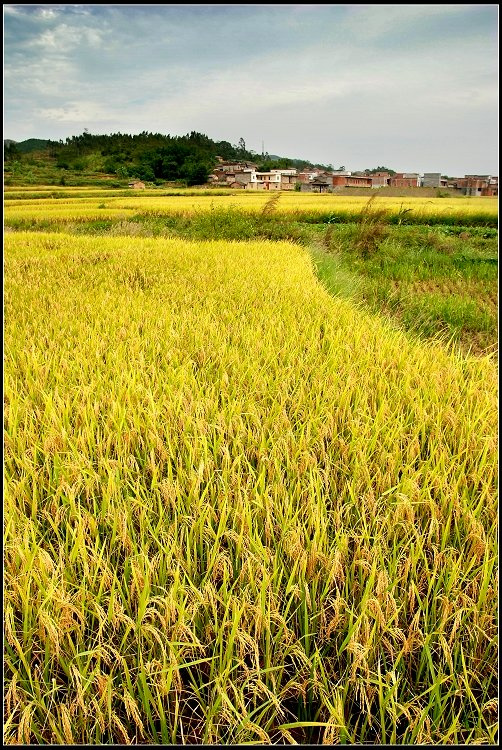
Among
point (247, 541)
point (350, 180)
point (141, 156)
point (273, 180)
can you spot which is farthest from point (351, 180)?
point (247, 541)

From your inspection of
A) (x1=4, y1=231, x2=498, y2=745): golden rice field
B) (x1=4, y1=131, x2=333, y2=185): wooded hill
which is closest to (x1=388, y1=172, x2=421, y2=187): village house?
(x1=4, y1=131, x2=333, y2=185): wooded hill

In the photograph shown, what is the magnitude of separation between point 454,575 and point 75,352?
2.12m

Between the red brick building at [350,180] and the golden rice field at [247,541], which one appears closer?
the golden rice field at [247,541]

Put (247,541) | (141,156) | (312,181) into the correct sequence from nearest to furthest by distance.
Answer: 1. (247,541)
2. (141,156)
3. (312,181)

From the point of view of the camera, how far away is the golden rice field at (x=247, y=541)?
2.94 ft

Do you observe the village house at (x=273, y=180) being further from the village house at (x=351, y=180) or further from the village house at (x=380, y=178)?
the village house at (x=380, y=178)

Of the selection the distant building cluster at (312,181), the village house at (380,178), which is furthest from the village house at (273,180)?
the village house at (380,178)

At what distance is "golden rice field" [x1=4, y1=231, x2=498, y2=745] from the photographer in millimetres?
896

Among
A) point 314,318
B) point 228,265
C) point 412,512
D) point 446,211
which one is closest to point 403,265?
point 228,265

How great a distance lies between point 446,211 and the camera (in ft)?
67.4

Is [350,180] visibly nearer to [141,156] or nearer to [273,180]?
[273,180]

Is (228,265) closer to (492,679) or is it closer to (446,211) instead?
(492,679)

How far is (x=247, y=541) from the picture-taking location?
1.22 m

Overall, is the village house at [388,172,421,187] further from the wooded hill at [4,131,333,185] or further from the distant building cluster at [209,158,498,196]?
the wooded hill at [4,131,333,185]
